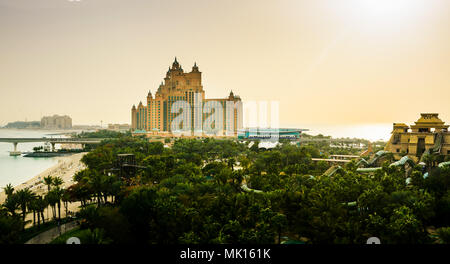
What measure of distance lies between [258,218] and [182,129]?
5325 centimetres

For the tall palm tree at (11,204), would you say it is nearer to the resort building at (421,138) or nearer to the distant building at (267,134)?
the resort building at (421,138)

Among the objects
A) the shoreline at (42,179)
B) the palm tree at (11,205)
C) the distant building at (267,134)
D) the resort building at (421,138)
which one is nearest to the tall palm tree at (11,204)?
the palm tree at (11,205)

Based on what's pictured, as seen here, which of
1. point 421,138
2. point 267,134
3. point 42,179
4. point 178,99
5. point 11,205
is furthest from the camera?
point 178,99

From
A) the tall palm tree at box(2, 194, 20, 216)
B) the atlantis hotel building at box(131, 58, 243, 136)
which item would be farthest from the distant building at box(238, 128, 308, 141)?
the tall palm tree at box(2, 194, 20, 216)

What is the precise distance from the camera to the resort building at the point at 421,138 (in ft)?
57.5

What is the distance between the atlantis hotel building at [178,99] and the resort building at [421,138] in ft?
132

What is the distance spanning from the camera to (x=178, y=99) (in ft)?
Result: 207

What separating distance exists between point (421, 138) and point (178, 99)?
Result: 51.2 metres

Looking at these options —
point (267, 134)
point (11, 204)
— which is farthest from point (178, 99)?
point (11, 204)

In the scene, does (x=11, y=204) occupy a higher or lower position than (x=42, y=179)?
higher

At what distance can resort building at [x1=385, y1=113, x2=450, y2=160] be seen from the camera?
1752cm

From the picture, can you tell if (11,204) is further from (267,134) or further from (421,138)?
(267,134)
